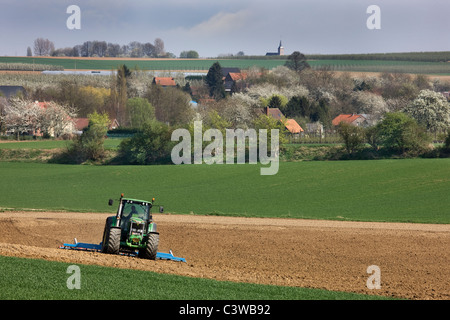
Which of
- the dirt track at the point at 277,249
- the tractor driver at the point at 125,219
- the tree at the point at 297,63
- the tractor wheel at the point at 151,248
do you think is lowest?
the dirt track at the point at 277,249

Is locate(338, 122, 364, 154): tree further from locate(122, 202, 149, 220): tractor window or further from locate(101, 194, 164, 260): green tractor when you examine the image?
locate(101, 194, 164, 260): green tractor

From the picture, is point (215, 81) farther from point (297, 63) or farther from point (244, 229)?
point (244, 229)

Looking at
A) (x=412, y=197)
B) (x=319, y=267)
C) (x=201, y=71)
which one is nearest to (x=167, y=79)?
(x=201, y=71)

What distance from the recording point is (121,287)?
15.9 metres

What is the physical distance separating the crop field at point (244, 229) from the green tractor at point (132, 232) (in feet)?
2.26

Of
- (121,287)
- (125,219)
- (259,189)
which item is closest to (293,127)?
(259,189)

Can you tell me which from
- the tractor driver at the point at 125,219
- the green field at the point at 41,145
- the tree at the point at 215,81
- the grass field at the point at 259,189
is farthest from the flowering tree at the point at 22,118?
the tractor driver at the point at 125,219

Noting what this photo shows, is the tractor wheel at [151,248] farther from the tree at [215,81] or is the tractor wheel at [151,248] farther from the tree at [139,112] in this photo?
the tree at [215,81]

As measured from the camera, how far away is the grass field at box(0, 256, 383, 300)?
14.7 m

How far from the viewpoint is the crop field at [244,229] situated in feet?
55.7

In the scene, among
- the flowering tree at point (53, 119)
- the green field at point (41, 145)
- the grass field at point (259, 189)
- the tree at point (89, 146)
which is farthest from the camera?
the flowering tree at point (53, 119)

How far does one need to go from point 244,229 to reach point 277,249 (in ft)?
19.5

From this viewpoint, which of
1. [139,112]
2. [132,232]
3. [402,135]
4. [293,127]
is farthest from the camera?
[139,112]

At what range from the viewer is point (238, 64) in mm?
193000
